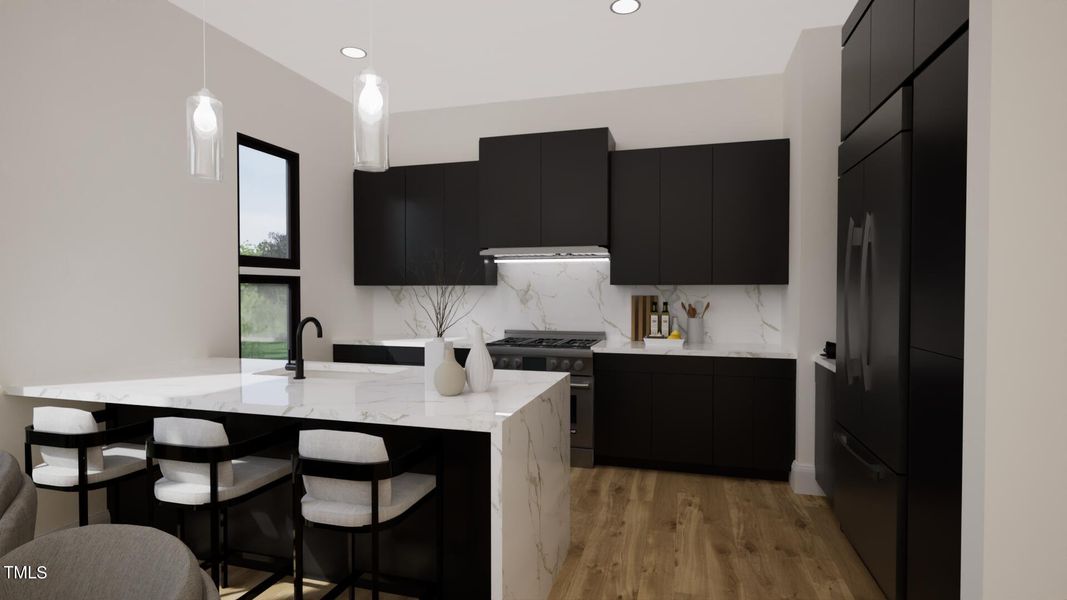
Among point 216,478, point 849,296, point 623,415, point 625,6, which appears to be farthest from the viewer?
point 623,415

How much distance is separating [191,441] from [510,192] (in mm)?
3000

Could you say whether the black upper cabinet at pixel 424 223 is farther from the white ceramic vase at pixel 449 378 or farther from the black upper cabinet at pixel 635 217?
the white ceramic vase at pixel 449 378

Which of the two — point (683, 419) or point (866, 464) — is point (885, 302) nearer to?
point (866, 464)

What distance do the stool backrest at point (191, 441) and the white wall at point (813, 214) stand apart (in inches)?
128

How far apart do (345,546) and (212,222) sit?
7.48 feet

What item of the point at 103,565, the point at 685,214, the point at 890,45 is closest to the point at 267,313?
the point at 685,214

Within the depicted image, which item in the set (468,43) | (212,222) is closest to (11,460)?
(212,222)

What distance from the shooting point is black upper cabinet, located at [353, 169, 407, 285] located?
498 centimetres

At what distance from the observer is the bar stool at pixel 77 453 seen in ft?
7.04

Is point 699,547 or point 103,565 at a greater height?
point 103,565

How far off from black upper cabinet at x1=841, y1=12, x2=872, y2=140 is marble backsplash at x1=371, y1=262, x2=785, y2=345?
178 centimetres

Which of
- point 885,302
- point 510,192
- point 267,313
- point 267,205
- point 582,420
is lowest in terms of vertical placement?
point 582,420

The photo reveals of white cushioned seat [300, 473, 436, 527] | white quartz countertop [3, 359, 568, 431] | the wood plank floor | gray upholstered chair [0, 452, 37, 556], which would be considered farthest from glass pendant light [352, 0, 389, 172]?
the wood plank floor

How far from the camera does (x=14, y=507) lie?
4.36 ft
